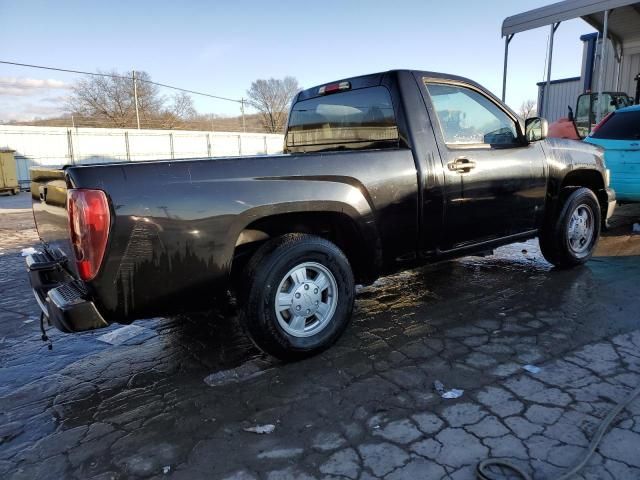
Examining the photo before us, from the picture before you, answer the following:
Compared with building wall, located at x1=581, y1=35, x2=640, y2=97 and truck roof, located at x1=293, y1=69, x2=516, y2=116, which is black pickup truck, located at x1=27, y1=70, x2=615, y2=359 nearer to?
truck roof, located at x1=293, y1=69, x2=516, y2=116

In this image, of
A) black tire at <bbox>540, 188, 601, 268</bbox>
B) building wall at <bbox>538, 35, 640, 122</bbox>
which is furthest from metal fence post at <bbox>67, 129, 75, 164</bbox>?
black tire at <bbox>540, 188, 601, 268</bbox>

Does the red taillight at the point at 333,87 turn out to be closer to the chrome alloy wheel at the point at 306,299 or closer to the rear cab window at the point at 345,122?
the rear cab window at the point at 345,122

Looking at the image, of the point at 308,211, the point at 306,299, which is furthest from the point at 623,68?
the point at 306,299

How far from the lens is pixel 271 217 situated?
3.11m

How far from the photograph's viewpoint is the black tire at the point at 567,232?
4938mm

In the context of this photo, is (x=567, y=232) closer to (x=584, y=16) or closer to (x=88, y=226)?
(x=88, y=226)

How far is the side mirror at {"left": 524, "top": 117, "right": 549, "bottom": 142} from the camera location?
443 cm

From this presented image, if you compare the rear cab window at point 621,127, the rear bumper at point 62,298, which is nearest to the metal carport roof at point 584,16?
the rear cab window at point 621,127

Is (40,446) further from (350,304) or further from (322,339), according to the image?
(350,304)

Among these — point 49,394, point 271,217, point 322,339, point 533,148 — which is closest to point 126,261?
point 271,217

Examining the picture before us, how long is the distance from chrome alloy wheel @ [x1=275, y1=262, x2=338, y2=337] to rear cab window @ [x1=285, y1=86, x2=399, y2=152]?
123cm

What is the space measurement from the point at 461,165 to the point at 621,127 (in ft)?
16.9

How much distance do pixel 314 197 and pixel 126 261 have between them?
1.21m

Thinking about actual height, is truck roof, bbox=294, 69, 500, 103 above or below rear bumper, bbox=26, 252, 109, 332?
above
